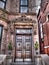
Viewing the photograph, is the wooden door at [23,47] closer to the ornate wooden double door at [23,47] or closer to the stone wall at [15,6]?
the ornate wooden double door at [23,47]

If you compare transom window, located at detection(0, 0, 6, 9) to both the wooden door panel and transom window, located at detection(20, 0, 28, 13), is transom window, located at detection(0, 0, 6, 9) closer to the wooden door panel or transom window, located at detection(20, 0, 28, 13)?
transom window, located at detection(20, 0, 28, 13)

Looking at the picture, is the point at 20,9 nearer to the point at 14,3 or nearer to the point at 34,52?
the point at 14,3

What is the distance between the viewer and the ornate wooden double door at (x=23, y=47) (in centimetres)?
902

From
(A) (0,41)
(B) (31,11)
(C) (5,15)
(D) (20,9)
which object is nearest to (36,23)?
(B) (31,11)

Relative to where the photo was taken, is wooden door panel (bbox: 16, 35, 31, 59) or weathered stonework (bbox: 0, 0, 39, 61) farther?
wooden door panel (bbox: 16, 35, 31, 59)

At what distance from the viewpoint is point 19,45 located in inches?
366

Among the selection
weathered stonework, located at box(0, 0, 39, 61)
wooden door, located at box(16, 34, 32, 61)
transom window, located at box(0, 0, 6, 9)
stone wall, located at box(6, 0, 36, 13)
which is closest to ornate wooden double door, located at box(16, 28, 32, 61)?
wooden door, located at box(16, 34, 32, 61)

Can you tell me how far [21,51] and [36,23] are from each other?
99.5 inches

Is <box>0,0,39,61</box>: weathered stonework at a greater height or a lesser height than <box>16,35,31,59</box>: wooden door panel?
greater

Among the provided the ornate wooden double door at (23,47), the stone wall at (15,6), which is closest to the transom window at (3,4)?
the stone wall at (15,6)

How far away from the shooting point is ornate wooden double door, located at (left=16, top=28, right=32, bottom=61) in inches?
355

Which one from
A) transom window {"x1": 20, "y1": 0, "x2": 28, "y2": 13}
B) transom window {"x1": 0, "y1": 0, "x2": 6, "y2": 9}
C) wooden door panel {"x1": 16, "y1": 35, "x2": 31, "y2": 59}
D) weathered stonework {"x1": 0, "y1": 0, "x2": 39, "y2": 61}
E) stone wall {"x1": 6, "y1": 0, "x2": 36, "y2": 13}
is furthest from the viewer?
transom window {"x1": 20, "y1": 0, "x2": 28, "y2": 13}

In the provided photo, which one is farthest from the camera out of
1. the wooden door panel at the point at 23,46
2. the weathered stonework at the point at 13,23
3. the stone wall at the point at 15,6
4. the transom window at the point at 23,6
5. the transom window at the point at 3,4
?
the transom window at the point at 23,6

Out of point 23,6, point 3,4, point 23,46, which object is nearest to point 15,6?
point 23,6
